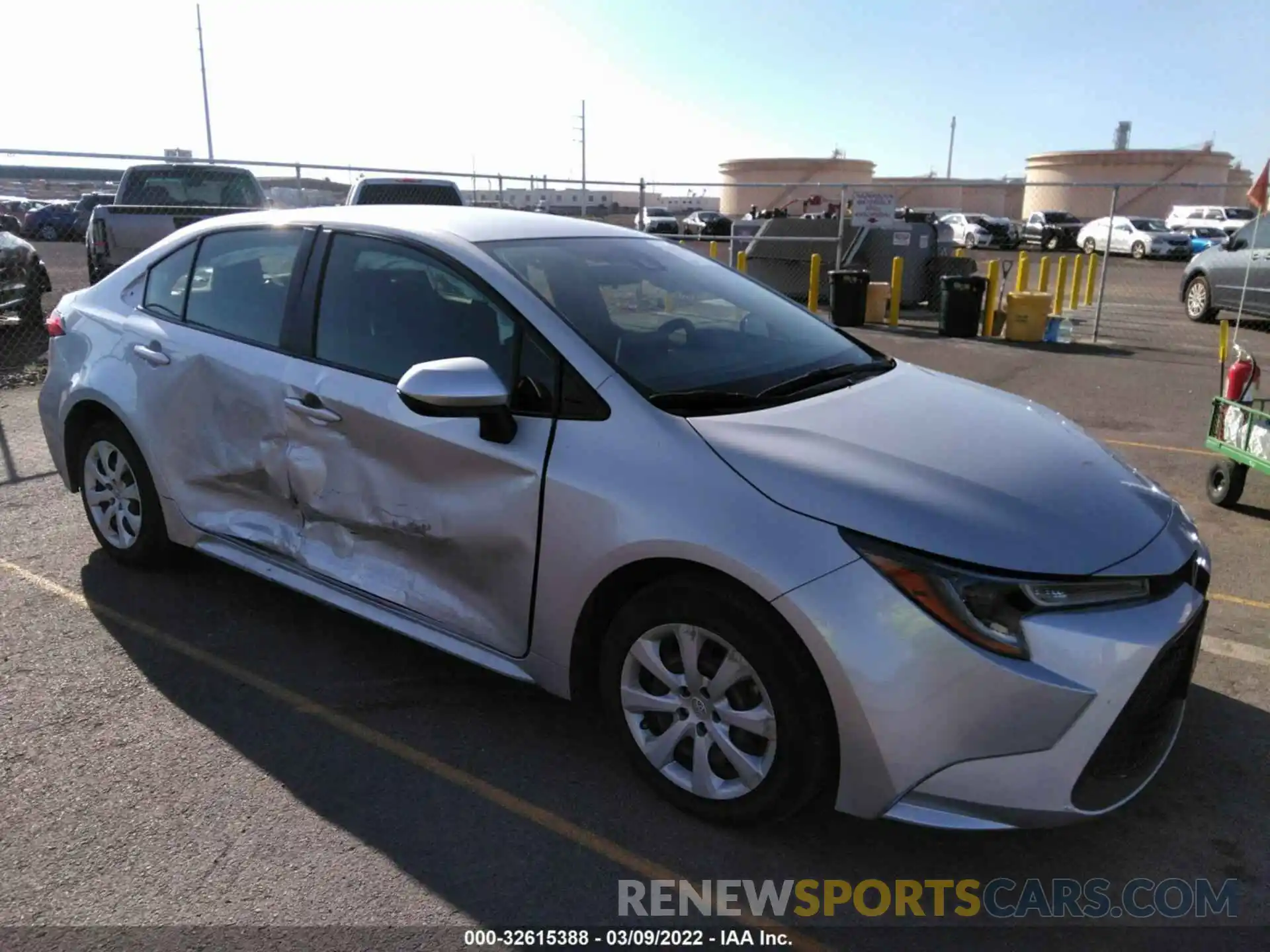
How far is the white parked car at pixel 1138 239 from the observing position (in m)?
33.2

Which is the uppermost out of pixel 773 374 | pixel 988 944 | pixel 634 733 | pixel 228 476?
Result: pixel 773 374

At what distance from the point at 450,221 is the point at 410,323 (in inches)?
18.6

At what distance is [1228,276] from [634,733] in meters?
15.2

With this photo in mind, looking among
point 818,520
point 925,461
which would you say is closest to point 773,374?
point 925,461

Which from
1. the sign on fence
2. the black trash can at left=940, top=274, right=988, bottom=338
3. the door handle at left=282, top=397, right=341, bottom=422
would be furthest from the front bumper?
the sign on fence

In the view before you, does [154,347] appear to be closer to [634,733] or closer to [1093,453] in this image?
[634,733]

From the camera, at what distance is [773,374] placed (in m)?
3.44

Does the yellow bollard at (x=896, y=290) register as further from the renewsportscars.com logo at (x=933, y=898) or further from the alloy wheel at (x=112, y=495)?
the renewsportscars.com logo at (x=933, y=898)

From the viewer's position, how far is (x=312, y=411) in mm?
3641

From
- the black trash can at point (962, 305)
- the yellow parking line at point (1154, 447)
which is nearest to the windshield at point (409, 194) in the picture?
the black trash can at point (962, 305)

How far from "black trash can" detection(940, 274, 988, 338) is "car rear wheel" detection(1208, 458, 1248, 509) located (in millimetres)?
7748

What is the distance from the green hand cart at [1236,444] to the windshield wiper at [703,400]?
366 centimetres

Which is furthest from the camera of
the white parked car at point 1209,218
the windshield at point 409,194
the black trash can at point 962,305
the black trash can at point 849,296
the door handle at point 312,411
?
the white parked car at point 1209,218

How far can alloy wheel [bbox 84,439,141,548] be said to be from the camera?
15.0 ft
